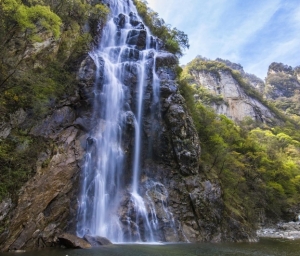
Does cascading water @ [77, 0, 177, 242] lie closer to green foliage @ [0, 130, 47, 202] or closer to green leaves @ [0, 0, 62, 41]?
green foliage @ [0, 130, 47, 202]

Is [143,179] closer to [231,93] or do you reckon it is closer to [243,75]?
[231,93]

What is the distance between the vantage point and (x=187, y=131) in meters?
23.5

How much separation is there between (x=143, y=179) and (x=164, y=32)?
23.0m

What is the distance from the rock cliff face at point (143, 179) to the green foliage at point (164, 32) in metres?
6.30

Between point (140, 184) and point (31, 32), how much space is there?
1314 cm

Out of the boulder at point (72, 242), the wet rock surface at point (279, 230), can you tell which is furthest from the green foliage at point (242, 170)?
the boulder at point (72, 242)

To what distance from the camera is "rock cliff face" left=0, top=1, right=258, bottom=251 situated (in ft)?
42.4

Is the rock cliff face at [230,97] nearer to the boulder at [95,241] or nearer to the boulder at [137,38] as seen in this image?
the boulder at [137,38]

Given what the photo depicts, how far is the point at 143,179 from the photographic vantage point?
20.8 m

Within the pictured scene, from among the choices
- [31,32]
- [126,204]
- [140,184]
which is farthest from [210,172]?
[31,32]

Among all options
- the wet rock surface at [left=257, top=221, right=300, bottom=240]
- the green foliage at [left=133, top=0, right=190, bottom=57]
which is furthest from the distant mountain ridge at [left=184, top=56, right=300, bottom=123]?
the wet rock surface at [left=257, top=221, right=300, bottom=240]

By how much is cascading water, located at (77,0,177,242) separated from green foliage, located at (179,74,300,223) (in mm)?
6755

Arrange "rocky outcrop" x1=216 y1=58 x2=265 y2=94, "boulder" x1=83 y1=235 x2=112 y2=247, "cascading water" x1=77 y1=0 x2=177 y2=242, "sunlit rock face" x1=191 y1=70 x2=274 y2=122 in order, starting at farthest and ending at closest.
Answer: "rocky outcrop" x1=216 y1=58 x2=265 y2=94 → "sunlit rock face" x1=191 y1=70 x2=274 y2=122 → "cascading water" x1=77 y1=0 x2=177 y2=242 → "boulder" x1=83 y1=235 x2=112 y2=247

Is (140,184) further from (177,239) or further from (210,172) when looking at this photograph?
(210,172)
